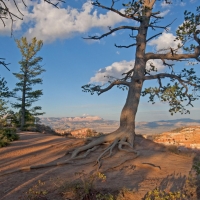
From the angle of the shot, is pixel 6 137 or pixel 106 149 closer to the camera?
pixel 106 149

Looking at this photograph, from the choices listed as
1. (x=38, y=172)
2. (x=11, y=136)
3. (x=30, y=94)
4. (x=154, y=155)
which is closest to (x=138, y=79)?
(x=154, y=155)

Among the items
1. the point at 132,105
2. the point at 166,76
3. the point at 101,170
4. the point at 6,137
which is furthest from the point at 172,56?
the point at 6,137

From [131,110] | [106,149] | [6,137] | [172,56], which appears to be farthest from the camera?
[6,137]

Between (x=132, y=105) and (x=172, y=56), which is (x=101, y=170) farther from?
(x=172, y=56)

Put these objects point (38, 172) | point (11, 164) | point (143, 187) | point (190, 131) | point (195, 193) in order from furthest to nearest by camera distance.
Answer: point (190, 131)
point (11, 164)
point (38, 172)
point (143, 187)
point (195, 193)

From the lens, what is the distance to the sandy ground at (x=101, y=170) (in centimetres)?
556

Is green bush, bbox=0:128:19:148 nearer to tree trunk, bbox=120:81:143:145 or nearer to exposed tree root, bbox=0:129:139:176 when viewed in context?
exposed tree root, bbox=0:129:139:176

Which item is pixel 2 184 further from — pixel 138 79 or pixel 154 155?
pixel 138 79

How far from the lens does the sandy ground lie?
18.2 feet

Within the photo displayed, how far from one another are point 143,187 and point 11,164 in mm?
4430

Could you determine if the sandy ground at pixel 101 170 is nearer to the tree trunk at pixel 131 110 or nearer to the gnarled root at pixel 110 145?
the gnarled root at pixel 110 145

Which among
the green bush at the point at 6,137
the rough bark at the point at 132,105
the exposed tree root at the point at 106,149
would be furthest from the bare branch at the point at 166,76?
the green bush at the point at 6,137

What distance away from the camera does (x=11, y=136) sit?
493 inches

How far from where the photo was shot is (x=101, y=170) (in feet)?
23.1
